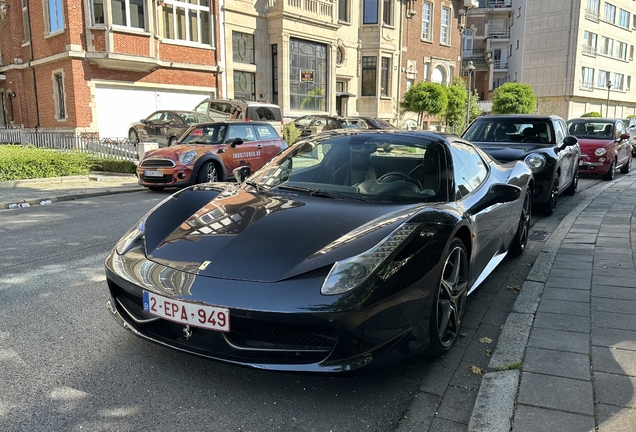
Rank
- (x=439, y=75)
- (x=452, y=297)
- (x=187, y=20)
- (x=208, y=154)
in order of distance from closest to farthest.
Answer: (x=452, y=297), (x=208, y=154), (x=187, y=20), (x=439, y=75)

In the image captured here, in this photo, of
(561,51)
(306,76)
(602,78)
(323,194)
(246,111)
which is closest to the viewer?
(323,194)

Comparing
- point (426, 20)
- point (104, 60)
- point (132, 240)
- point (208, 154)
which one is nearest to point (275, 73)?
point (104, 60)

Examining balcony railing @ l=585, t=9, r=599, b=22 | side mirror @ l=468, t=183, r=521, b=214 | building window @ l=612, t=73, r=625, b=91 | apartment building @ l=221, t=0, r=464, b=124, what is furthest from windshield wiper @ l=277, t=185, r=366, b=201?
building window @ l=612, t=73, r=625, b=91

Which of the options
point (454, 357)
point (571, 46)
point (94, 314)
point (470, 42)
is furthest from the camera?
point (470, 42)

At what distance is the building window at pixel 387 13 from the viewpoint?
113ft

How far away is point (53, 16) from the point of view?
20109 mm

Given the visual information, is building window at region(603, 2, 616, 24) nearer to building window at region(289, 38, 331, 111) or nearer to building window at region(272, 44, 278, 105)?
building window at region(289, 38, 331, 111)

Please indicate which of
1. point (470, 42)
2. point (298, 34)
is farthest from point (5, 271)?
point (470, 42)

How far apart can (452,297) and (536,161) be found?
5.30m

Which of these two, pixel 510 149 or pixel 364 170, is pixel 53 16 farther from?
pixel 364 170

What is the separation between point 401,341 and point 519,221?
11.0 feet

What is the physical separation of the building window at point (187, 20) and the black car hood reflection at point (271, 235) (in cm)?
2090

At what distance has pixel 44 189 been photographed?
1108 cm

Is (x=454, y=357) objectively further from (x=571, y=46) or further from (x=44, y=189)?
(x=571, y=46)
